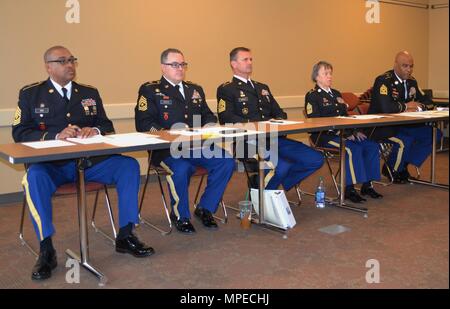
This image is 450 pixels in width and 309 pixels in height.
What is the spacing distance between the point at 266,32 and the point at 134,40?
1.91 metres

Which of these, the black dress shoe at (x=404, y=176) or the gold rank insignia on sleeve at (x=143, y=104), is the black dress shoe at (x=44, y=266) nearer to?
the gold rank insignia on sleeve at (x=143, y=104)

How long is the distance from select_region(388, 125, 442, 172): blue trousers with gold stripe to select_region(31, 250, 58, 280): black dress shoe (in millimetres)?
3600

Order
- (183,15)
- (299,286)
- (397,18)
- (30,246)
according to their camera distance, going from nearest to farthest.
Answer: (299,286) < (30,246) < (183,15) < (397,18)

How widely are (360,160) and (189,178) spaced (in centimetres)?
170

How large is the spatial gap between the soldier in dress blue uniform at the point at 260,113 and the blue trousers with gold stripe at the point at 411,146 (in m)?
1.33

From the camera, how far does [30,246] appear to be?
3.50 m

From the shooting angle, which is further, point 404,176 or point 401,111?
point 404,176

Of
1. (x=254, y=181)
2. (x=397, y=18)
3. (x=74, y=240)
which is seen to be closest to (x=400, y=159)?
(x=254, y=181)

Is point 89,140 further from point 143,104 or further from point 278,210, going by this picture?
point 278,210

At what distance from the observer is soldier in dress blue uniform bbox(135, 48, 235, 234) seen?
3.71 m

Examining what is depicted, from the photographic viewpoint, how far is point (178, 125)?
160 inches

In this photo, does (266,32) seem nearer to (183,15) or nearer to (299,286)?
(183,15)

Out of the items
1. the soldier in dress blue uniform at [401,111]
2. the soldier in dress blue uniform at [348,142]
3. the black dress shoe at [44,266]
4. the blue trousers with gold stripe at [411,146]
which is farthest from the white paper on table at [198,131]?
the blue trousers with gold stripe at [411,146]

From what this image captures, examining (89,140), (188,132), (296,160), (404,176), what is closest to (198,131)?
(188,132)
